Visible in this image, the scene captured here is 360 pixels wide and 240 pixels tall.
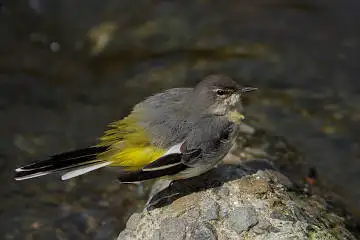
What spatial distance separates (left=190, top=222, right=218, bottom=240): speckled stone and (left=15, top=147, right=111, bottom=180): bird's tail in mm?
850

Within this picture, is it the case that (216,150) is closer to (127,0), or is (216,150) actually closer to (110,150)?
(110,150)

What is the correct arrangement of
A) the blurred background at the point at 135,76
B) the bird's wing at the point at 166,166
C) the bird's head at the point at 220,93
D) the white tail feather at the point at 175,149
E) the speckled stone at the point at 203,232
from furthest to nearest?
the blurred background at the point at 135,76, the bird's head at the point at 220,93, the white tail feather at the point at 175,149, the bird's wing at the point at 166,166, the speckled stone at the point at 203,232

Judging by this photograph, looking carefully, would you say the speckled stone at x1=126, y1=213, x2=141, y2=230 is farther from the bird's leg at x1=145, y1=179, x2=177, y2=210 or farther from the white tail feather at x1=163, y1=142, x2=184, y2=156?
the white tail feather at x1=163, y1=142, x2=184, y2=156

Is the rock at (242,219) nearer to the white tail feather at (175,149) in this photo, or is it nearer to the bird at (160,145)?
the bird at (160,145)

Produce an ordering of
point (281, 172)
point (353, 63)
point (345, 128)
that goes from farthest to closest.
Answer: point (353, 63)
point (345, 128)
point (281, 172)

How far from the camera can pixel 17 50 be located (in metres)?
10.1

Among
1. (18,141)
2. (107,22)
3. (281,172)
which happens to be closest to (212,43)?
(107,22)

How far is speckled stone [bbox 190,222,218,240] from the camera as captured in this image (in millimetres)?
5422

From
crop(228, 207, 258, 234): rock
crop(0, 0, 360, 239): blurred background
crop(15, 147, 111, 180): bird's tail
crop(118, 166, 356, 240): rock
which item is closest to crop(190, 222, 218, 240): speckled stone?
crop(118, 166, 356, 240): rock

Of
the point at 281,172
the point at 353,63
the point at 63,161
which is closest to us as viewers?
the point at 63,161

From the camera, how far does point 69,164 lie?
5.73m

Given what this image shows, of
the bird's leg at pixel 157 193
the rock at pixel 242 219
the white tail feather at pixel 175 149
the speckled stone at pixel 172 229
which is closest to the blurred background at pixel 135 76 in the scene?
the bird's leg at pixel 157 193

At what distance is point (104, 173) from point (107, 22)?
3.34m

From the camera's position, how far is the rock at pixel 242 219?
547cm
